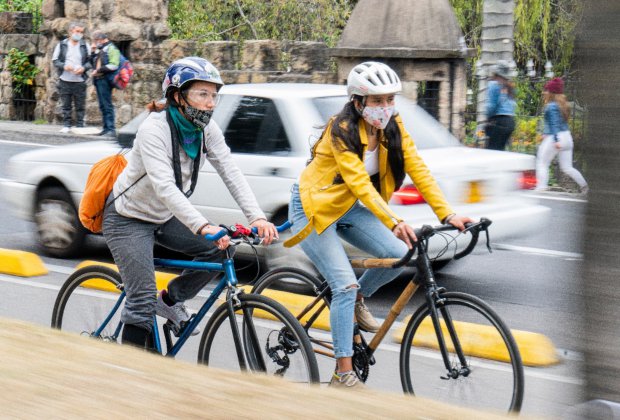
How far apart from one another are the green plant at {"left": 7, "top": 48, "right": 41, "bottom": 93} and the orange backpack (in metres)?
19.0

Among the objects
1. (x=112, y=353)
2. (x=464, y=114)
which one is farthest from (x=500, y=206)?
(x=464, y=114)

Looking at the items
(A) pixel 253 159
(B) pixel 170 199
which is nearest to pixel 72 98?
(A) pixel 253 159

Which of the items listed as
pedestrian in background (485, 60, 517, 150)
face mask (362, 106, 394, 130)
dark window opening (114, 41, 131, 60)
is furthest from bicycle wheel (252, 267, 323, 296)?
dark window opening (114, 41, 131, 60)

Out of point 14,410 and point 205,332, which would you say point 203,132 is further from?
point 14,410

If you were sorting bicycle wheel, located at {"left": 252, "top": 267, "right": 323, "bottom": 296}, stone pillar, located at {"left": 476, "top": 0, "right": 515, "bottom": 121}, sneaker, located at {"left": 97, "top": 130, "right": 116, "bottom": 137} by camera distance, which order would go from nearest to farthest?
1. bicycle wheel, located at {"left": 252, "top": 267, "right": 323, "bottom": 296}
2. stone pillar, located at {"left": 476, "top": 0, "right": 515, "bottom": 121}
3. sneaker, located at {"left": 97, "top": 130, "right": 116, "bottom": 137}

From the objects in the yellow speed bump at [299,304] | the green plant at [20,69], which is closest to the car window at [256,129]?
the yellow speed bump at [299,304]

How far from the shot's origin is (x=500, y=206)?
8688 millimetres

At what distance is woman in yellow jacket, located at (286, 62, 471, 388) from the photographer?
5277 millimetres

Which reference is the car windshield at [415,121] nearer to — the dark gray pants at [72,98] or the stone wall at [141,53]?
the stone wall at [141,53]

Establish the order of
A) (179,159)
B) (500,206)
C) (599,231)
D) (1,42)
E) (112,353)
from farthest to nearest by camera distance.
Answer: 1. (1,42)
2. (500,206)
3. (179,159)
4. (112,353)
5. (599,231)

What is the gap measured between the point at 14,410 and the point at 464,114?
1529cm

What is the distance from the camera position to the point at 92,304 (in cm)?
589

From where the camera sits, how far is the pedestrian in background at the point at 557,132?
1560cm

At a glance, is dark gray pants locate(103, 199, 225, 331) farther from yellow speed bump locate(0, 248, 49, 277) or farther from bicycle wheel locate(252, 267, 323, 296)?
yellow speed bump locate(0, 248, 49, 277)
